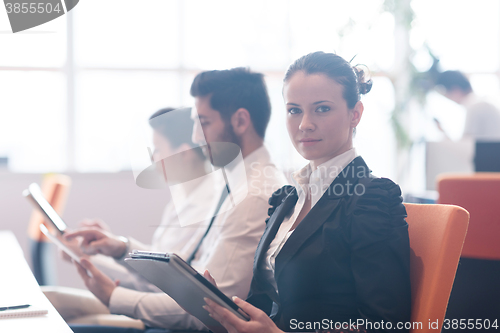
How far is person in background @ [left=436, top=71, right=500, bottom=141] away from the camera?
340 cm

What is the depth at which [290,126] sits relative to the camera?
3.62 feet

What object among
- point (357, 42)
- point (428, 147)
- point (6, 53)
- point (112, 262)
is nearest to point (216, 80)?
point (112, 262)

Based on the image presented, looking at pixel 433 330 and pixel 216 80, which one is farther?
pixel 216 80

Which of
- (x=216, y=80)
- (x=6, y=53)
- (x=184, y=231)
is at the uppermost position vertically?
(x=6, y=53)

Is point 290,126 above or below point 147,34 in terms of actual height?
below

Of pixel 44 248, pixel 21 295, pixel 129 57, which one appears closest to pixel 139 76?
pixel 129 57

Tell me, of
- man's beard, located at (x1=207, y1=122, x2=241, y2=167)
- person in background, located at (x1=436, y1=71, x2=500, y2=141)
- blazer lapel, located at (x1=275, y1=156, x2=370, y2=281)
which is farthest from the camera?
person in background, located at (x1=436, y1=71, x2=500, y2=141)

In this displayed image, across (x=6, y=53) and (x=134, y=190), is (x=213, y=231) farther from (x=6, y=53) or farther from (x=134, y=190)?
(x=6, y=53)

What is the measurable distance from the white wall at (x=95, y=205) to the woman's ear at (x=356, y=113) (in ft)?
9.04

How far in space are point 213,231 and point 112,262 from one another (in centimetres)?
66

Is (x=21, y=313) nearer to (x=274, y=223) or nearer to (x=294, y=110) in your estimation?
(x=274, y=223)

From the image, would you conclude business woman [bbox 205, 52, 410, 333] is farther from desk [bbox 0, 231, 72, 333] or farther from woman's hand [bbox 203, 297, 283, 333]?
desk [bbox 0, 231, 72, 333]

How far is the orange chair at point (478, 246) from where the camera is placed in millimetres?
1689

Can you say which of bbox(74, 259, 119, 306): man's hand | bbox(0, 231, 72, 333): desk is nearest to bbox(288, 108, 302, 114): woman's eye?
bbox(0, 231, 72, 333): desk
